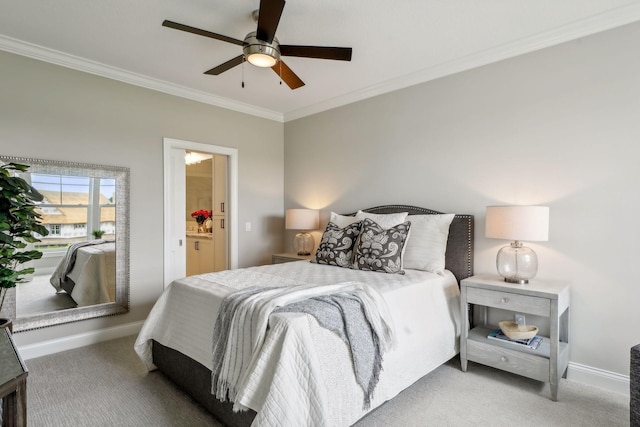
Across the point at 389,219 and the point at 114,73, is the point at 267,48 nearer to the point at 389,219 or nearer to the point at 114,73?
the point at 389,219

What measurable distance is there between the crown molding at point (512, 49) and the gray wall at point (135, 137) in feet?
4.73

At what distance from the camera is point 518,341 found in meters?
2.46

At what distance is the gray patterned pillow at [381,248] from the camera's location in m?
2.85

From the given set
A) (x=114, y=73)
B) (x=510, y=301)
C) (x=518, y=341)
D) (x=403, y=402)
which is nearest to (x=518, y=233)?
(x=510, y=301)

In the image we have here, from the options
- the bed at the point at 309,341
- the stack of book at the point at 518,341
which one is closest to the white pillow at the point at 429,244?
the bed at the point at 309,341

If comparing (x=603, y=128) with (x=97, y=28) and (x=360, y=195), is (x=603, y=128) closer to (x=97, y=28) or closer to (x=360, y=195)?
(x=360, y=195)

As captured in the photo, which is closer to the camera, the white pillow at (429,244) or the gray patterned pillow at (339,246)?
the white pillow at (429,244)

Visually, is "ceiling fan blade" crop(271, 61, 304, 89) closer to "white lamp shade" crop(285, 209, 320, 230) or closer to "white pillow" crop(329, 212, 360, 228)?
Result: "white pillow" crop(329, 212, 360, 228)

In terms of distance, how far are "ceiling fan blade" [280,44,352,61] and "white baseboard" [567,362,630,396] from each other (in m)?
2.82

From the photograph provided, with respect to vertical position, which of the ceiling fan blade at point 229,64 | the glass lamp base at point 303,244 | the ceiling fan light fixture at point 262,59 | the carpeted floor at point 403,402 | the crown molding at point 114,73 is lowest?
the carpeted floor at point 403,402

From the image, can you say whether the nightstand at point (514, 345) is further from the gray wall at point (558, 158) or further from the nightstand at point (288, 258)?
the nightstand at point (288, 258)

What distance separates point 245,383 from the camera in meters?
1.58

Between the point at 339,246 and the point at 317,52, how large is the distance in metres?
1.73

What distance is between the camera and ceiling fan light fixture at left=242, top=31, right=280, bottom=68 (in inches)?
88.4
